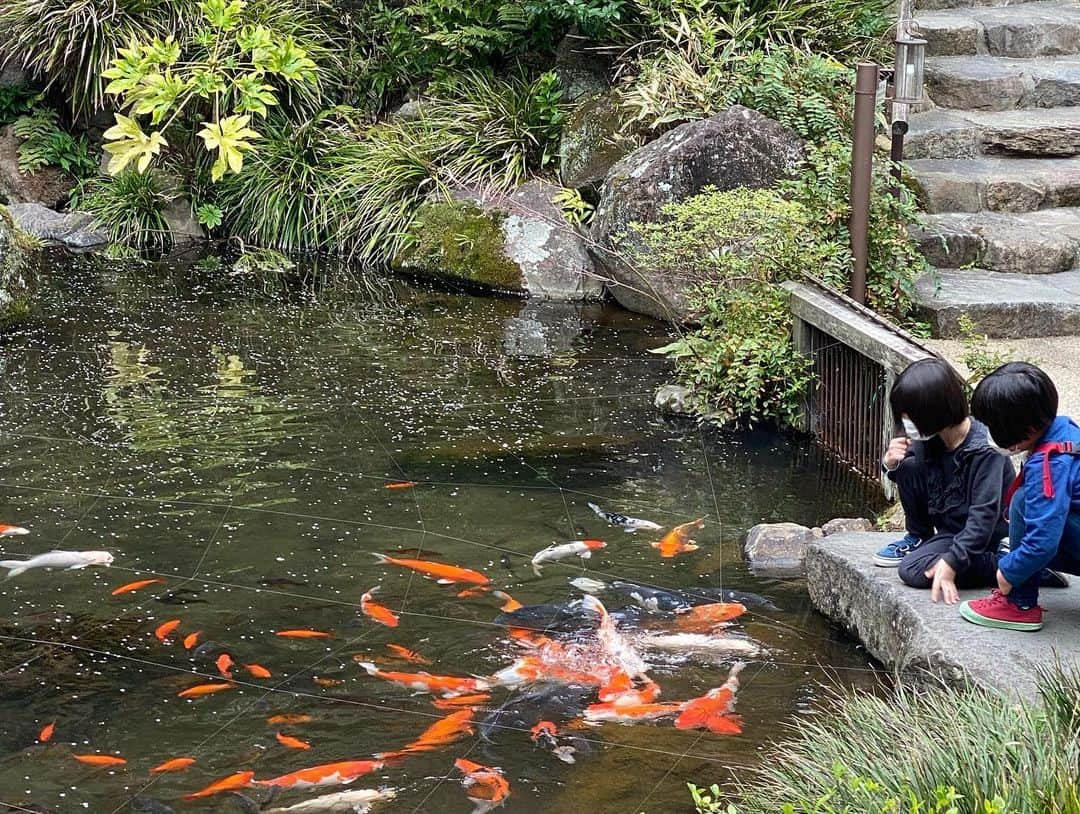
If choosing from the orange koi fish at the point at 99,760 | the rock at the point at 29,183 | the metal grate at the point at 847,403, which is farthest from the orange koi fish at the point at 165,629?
the rock at the point at 29,183

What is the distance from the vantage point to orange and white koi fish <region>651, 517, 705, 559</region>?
17.9ft

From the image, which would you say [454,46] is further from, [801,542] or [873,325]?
[801,542]

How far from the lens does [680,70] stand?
968cm

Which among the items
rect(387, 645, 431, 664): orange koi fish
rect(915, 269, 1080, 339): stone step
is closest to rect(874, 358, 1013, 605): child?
rect(387, 645, 431, 664): orange koi fish

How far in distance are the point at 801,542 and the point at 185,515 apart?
8.64 feet

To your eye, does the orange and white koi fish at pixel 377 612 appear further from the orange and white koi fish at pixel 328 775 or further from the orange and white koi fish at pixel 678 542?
the orange and white koi fish at pixel 678 542

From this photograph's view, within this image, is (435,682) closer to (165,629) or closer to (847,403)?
(165,629)

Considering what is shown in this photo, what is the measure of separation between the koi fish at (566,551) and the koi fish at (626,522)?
0.78 ft

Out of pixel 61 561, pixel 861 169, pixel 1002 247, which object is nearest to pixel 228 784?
pixel 61 561

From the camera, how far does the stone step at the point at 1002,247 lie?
7.62 m

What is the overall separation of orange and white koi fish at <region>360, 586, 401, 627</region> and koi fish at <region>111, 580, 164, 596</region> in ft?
2.67

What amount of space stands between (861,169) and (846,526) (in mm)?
2008

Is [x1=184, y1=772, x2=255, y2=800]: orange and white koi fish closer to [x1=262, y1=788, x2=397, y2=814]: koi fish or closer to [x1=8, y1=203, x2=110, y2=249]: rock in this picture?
[x1=262, y1=788, x2=397, y2=814]: koi fish

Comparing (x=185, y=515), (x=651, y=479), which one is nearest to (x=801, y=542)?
(x=651, y=479)
